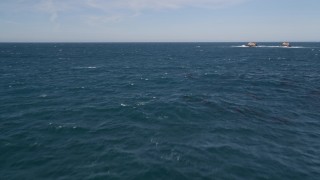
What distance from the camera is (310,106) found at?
4825 centimetres

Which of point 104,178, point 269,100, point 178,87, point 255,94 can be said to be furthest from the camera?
point 178,87

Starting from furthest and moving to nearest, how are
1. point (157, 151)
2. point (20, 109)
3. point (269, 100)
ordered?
point (269, 100) → point (20, 109) → point (157, 151)

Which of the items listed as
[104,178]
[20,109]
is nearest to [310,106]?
[104,178]

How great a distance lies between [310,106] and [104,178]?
126 ft

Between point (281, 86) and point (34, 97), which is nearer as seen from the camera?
point (34, 97)

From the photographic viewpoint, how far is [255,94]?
57531mm

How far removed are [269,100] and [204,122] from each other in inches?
735

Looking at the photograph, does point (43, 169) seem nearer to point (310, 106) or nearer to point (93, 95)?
point (93, 95)

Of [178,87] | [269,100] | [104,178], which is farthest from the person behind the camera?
[178,87]

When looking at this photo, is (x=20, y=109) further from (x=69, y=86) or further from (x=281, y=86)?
(x=281, y=86)

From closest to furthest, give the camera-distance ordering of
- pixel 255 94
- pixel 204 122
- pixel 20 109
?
1. pixel 204 122
2. pixel 20 109
3. pixel 255 94

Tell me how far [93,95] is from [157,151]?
Answer: 31046 millimetres

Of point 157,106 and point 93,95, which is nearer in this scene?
point 157,106

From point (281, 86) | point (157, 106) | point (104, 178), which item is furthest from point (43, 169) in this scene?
point (281, 86)
